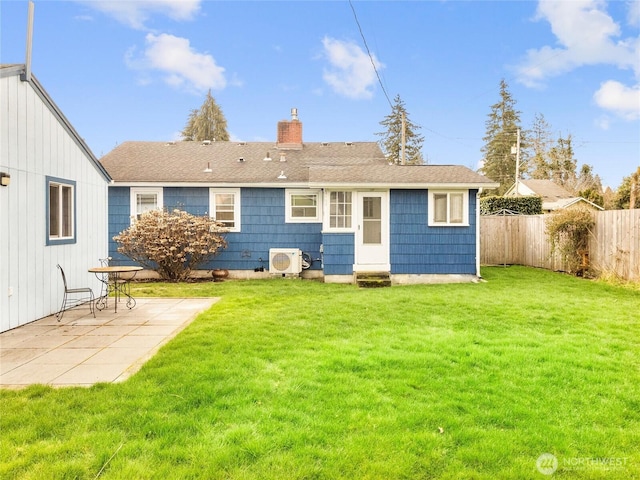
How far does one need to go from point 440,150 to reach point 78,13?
29255 mm

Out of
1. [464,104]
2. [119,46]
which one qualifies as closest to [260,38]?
[119,46]

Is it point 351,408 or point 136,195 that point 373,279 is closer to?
point 351,408

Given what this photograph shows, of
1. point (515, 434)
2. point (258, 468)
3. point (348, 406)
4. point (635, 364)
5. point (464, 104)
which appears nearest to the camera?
point (258, 468)

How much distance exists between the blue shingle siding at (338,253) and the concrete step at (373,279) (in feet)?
1.34

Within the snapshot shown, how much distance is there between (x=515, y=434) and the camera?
2.74m

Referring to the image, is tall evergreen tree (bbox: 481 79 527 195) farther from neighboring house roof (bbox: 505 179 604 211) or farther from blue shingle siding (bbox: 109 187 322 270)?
blue shingle siding (bbox: 109 187 322 270)

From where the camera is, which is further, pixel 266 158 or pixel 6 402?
pixel 266 158

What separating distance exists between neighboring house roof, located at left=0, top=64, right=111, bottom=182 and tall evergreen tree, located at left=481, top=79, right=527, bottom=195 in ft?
113

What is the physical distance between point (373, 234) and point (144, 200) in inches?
269

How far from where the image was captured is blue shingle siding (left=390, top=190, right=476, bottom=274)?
10539 millimetres

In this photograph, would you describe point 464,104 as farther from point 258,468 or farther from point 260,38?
point 258,468

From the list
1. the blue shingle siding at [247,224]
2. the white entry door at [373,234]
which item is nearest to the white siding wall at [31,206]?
the blue shingle siding at [247,224]

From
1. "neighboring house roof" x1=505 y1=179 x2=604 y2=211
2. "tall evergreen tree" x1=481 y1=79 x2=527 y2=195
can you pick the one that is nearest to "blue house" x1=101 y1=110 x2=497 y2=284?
"neighboring house roof" x1=505 y1=179 x2=604 y2=211

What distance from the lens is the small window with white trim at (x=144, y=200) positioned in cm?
1143
